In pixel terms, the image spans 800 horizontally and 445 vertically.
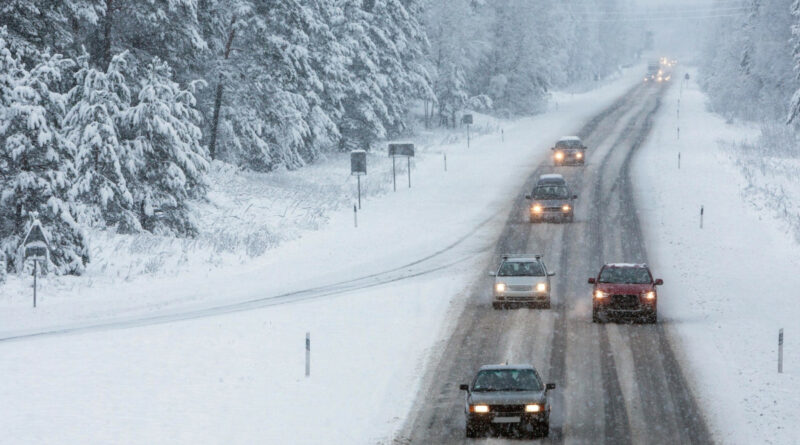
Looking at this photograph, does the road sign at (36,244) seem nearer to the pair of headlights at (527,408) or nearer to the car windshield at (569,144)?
the pair of headlights at (527,408)

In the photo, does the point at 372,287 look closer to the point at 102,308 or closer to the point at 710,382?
the point at 102,308

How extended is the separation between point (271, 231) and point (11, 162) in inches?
491

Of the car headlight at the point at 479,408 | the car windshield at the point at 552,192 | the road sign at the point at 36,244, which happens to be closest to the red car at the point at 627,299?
the car headlight at the point at 479,408

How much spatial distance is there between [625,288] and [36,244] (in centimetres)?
1597

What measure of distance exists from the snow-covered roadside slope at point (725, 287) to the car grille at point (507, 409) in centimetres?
397

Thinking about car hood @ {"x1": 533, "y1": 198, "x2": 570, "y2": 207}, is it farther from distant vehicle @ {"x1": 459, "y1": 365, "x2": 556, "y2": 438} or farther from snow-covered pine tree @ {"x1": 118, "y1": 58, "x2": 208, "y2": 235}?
distant vehicle @ {"x1": 459, "y1": 365, "x2": 556, "y2": 438}

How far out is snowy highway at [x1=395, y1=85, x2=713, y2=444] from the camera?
19281mm

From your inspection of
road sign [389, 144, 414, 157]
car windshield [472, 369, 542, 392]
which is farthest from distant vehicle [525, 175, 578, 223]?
car windshield [472, 369, 542, 392]

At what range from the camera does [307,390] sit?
867 inches

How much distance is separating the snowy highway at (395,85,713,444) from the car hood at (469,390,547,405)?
881mm

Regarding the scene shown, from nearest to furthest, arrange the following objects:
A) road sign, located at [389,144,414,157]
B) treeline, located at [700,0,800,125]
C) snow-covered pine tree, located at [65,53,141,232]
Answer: snow-covered pine tree, located at [65,53,141,232], road sign, located at [389,144,414,157], treeline, located at [700,0,800,125]

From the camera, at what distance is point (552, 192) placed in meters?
44.6

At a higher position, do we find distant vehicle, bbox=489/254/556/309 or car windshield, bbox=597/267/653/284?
car windshield, bbox=597/267/653/284

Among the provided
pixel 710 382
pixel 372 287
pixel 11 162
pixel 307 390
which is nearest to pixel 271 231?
pixel 372 287
